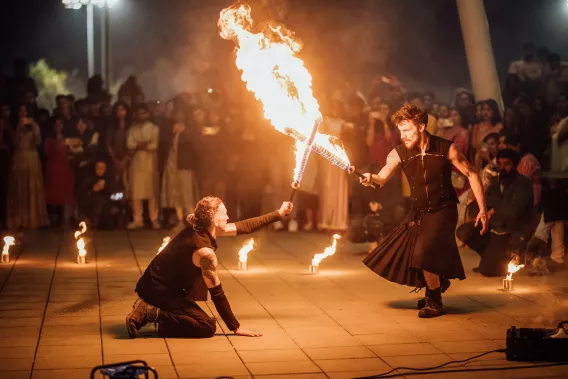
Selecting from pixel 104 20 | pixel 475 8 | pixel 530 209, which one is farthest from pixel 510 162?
pixel 104 20

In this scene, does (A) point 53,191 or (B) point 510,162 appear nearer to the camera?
(B) point 510,162

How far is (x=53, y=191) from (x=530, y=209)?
8072 millimetres

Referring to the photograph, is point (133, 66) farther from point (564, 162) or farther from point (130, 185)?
point (564, 162)

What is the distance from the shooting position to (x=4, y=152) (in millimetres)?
16406

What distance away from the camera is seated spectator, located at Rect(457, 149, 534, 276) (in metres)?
12.2

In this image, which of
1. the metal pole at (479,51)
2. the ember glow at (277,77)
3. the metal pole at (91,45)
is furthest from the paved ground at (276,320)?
the metal pole at (91,45)

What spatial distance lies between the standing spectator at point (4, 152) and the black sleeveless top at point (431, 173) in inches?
346

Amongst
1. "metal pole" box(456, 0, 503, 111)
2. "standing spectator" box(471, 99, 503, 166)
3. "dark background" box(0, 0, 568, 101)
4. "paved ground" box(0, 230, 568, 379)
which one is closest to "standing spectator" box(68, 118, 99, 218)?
"paved ground" box(0, 230, 568, 379)

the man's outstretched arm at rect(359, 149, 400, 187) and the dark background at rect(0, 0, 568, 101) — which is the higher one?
the dark background at rect(0, 0, 568, 101)

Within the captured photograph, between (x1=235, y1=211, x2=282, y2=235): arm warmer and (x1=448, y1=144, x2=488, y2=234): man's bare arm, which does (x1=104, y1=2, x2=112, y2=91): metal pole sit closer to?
(x1=448, y1=144, x2=488, y2=234): man's bare arm

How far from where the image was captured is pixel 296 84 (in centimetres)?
902

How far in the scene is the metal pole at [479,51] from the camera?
18.3m

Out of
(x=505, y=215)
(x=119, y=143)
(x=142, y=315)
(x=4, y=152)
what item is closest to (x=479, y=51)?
(x=505, y=215)

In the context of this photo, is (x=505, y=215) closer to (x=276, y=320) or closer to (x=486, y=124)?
(x=486, y=124)
